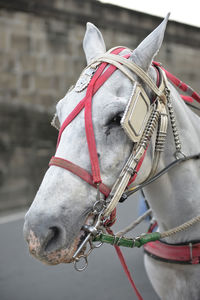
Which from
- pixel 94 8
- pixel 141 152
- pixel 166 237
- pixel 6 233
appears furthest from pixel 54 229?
pixel 94 8

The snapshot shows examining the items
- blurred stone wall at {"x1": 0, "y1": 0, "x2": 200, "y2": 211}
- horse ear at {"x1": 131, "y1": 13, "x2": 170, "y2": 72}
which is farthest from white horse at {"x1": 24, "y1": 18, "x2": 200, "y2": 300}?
blurred stone wall at {"x1": 0, "y1": 0, "x2": 200, "y2": 211}

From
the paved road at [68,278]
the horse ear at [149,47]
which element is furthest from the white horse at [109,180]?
the paved road at [68,278]

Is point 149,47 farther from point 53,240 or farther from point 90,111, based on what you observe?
point 53,240

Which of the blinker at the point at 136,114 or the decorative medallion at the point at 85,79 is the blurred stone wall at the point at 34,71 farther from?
the blinker at the point at 136,114

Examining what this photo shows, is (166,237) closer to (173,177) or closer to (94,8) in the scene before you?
(173,177)

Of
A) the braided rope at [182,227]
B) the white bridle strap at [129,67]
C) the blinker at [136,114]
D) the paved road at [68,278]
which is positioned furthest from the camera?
the paved road at [68,278]

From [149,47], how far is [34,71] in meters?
5.00

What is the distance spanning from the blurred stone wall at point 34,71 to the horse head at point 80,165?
459 centimetres

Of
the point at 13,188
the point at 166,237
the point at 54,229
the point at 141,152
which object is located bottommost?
A: the point at 13,188

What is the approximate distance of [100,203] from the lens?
132 cm

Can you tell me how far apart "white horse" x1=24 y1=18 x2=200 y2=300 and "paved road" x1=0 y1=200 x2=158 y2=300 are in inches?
64.6

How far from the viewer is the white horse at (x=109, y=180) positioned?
1.24 meters

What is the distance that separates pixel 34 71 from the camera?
6102 mm

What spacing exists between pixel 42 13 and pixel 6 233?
154 inches
